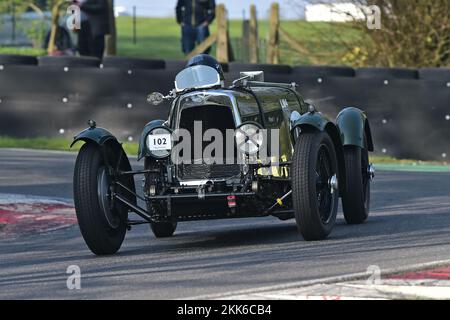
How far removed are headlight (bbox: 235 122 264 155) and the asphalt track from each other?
2.58ft

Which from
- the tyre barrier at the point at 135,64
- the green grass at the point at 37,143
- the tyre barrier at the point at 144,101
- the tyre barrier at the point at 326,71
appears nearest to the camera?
the tyre barrier at the point at 144,101

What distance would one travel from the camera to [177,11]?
25.3 metres

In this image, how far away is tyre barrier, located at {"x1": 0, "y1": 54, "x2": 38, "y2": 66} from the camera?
64.6 feet

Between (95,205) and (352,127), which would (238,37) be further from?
(95,205)

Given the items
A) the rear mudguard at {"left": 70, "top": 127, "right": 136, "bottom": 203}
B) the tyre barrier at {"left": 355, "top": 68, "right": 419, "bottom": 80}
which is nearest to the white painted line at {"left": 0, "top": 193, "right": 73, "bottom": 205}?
the rear mudguard at {"left": 70, "top": 127, "right": 136, "bottom": 203}

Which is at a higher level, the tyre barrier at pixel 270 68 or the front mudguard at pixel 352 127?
the tyre barrier at pixel 270 68

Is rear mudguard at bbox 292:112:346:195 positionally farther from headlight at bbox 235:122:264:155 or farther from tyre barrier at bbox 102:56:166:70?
tyre barrier at bbox 102:56:166:70

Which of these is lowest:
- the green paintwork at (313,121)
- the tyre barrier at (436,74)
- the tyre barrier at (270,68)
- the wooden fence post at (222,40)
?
the green paintwork at (313,121)

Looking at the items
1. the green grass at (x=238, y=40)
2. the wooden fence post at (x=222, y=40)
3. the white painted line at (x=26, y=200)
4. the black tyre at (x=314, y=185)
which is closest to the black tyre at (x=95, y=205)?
the black tyre at (x=314, y=185)

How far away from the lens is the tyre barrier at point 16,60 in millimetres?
19688

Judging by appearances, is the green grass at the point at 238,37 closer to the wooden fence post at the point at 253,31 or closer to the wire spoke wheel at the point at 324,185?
the wooden fence post at the point at 253,31

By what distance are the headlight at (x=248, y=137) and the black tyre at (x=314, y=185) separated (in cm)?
36

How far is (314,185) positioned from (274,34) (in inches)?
515

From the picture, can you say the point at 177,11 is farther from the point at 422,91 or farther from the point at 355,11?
the point at 422,91
